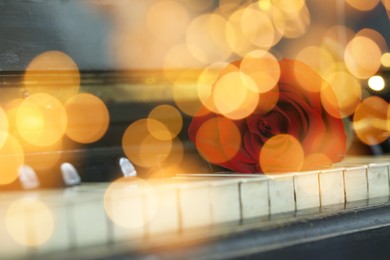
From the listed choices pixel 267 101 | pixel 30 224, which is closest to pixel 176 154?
pixel 267 101

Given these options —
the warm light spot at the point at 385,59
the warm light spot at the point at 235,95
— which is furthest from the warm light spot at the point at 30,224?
the warm light spot at the point at 385,59

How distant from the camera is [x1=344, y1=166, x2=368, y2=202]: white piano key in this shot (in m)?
1.04

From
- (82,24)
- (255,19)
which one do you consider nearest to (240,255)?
(82,24)

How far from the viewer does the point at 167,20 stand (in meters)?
1.34

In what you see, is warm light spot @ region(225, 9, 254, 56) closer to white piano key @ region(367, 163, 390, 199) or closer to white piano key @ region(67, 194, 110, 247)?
white piano key @ region(367, 163, 390, 199)

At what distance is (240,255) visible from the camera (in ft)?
2.67

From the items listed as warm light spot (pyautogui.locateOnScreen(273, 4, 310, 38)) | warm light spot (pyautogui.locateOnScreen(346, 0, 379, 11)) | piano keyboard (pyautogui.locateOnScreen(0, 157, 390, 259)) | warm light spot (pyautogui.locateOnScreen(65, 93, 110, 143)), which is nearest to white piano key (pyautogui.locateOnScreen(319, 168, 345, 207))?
piano keyboard (pyautogui.locateOnScreen(0, 157, 390, 259))

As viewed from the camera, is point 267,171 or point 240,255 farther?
point 267,171

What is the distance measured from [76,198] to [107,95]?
19.3 inches

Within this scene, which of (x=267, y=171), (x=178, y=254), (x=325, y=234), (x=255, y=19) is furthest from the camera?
(x=255, y=19)

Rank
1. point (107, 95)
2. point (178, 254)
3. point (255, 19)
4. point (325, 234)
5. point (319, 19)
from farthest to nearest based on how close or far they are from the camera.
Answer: point (319, 19) < point (255, 19) < point (107, 95) < point (325, 234) < point (178, 254)

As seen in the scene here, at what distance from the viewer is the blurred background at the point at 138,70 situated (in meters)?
1.14

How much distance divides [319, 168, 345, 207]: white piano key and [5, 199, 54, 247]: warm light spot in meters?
0.49

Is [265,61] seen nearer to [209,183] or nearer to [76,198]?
[209,183]
